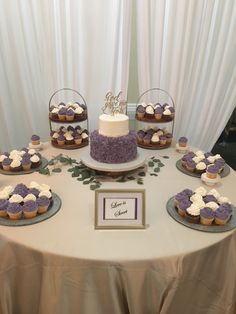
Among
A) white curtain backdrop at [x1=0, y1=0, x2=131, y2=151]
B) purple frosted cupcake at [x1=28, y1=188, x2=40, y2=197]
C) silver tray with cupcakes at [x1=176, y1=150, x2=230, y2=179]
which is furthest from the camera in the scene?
white curtain backdrop at [x1=0, y1=0, x2=131, y2=151]

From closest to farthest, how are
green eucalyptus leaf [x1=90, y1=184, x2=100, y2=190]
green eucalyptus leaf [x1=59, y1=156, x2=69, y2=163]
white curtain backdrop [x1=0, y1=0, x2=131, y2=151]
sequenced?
green eucalyptus leaf [x1=90, y1=184, x2=100, y2=190], green eucalyptus leaf [x1=59, y1=156, x2=69, y2=163], white curtain backdrop [x1=0, y1=0, x2=131, y2=151]

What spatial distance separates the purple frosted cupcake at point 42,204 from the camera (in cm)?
131

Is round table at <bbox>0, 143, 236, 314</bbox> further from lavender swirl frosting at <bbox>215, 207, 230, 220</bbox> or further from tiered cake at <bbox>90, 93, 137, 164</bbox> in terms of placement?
tiered cake at <bbox>90, 93, 137, 164</bbox>

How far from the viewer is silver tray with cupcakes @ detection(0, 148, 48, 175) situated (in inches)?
66.6

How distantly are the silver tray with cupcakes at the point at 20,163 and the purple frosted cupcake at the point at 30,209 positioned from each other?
1.45 ft

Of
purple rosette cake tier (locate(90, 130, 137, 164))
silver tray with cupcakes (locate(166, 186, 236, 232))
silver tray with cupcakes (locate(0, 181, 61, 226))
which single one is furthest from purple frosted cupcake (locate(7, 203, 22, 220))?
silver tray with cupcakes (locate(166, 186, 236, 232))

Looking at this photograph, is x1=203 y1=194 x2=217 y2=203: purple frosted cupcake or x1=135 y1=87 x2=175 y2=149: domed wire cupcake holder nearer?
x1=203 y1=194 x2=217 y2=203: purple frosted cupcake

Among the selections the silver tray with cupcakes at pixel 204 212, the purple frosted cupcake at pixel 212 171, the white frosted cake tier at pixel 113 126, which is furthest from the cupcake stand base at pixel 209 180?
the white frosted cake tier at pixel 113 126

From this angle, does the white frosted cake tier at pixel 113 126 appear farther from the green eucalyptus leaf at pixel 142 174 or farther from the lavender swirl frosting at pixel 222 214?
the lavender swirl frosting at pixel 222 214

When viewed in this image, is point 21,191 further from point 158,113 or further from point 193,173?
point 158,113

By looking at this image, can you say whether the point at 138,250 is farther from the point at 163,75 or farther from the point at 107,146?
the point at 163,75

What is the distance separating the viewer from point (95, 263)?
1104 mm

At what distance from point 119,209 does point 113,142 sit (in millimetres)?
447

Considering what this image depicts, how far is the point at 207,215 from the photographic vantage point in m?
1.24
